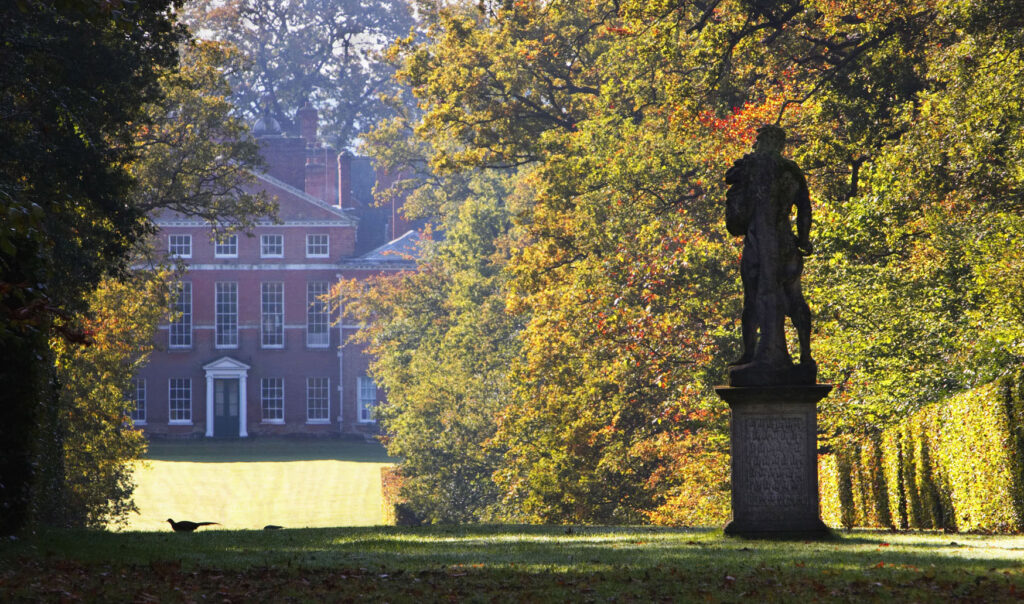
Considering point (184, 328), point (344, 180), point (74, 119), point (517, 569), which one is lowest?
point (517, 569)

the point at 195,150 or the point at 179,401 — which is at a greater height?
the point at 195,150

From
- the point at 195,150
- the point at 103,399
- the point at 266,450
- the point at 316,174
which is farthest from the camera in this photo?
the point at 316,174

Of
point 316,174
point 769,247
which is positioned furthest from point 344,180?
point 769,247

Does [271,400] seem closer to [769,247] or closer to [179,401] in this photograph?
[179,401]

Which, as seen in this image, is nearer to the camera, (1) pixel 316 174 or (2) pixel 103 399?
(2) pixel 103 399

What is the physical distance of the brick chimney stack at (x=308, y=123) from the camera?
75.7m

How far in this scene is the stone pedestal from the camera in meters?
12.5

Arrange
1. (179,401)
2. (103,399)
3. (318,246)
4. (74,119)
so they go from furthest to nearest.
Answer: (318,246) → (179,401) → (103,399) → (74,119)

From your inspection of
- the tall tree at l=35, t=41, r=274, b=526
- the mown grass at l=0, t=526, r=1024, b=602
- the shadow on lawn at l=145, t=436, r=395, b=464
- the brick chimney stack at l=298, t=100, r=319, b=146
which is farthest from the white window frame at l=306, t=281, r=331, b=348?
the mown grass at l=0, t=526, r=1024, b=602

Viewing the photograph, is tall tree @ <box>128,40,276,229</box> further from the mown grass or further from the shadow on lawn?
the shadow on lawn

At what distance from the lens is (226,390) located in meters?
65.2

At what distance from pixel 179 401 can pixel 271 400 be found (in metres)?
4.85

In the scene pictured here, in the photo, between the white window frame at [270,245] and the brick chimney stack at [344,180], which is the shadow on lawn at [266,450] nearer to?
the white window frame at [270,245]

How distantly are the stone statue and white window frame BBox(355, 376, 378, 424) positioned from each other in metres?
55.0
